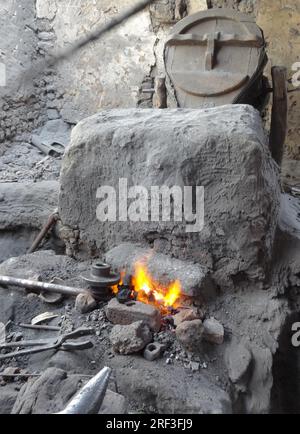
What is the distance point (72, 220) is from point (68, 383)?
1301mm

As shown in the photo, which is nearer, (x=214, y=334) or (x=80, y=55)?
(x=214, y=334)

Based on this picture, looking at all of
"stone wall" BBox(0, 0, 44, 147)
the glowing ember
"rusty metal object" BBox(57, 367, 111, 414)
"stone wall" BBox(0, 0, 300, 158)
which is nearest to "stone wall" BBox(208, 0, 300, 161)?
"stone wall" BBox(0, 0, 300, 158)

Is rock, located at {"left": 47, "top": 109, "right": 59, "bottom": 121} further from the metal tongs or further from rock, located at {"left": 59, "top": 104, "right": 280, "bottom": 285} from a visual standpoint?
the metal tongs

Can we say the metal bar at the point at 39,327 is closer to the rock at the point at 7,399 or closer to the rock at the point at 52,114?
the rock at the point at 7,399

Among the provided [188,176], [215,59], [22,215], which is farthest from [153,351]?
[215,59]

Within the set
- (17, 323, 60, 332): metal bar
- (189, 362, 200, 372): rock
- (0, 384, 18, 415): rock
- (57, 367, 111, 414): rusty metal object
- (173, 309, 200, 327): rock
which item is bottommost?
(0, 384, 18, 415): rock

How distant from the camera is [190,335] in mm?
2225

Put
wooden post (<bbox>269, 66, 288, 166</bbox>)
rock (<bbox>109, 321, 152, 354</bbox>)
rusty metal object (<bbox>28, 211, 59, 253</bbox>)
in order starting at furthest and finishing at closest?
wooden post (<bbox>269, 66, 288, 166</bbox>), rusty metal object (<bbox>28, 211, 59, 253</bbox>), rock (<bbox>109, 321, 152, 354</bbox>)

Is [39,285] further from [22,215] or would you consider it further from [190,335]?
[22,215]

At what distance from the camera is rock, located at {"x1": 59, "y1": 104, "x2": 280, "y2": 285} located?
251 centimetres

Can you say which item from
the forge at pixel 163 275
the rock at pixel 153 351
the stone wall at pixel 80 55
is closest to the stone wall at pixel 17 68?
the stone wall at pixel 80 55

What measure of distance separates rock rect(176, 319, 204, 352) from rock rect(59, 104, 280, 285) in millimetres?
479

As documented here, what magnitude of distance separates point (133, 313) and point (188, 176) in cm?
79

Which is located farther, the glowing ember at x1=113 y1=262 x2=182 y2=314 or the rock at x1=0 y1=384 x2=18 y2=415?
the glowing ember at x1=113 y1=262 x2=182 y2=314
